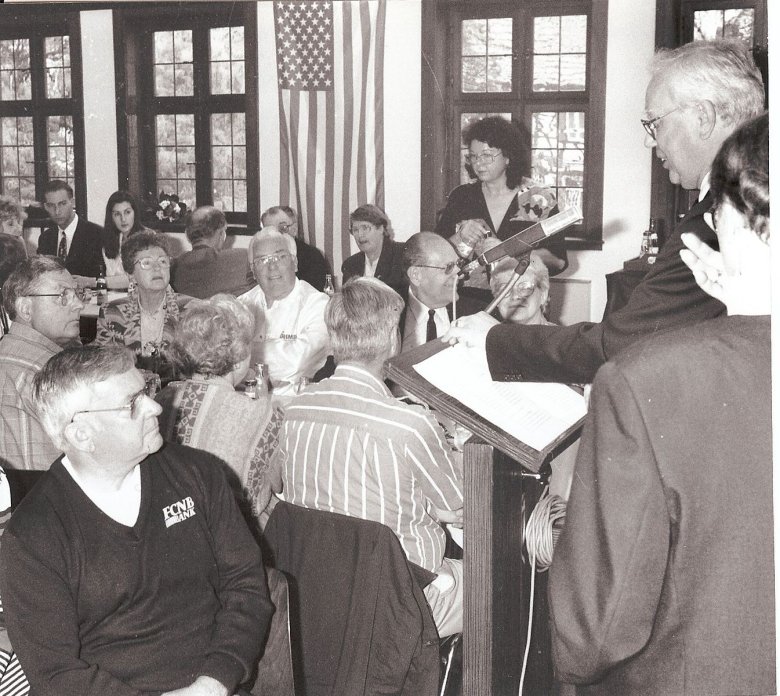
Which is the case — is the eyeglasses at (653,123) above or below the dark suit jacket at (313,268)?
above

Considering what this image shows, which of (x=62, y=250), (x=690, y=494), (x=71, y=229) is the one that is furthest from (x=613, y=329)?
(x=62, y=250)

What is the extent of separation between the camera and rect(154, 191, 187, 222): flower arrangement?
3924 millimetres

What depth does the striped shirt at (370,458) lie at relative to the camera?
2156 mm

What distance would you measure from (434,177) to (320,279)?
794 mm

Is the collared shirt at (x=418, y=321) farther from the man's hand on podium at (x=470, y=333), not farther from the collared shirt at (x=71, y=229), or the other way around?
the collared shirt at (x=71, y=229)

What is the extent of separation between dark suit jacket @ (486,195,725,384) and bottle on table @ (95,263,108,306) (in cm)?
241

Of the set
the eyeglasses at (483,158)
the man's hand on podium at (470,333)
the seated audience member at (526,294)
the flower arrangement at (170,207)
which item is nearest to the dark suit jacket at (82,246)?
the flower arrangement at (170,207)

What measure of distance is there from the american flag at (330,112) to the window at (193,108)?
0.16 m

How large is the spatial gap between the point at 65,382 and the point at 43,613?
435mm

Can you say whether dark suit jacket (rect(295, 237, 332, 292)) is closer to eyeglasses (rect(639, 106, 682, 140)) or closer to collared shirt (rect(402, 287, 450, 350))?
collared shirt (rect(402, 287, 450, 350))

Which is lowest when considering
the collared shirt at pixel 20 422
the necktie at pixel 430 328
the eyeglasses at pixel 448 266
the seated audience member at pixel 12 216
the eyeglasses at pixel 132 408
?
the collared shirt at pixel 20 422

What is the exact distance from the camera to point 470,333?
1912mm

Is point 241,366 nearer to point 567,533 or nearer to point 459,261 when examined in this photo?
point 459,261

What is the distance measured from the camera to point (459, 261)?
330 cm
